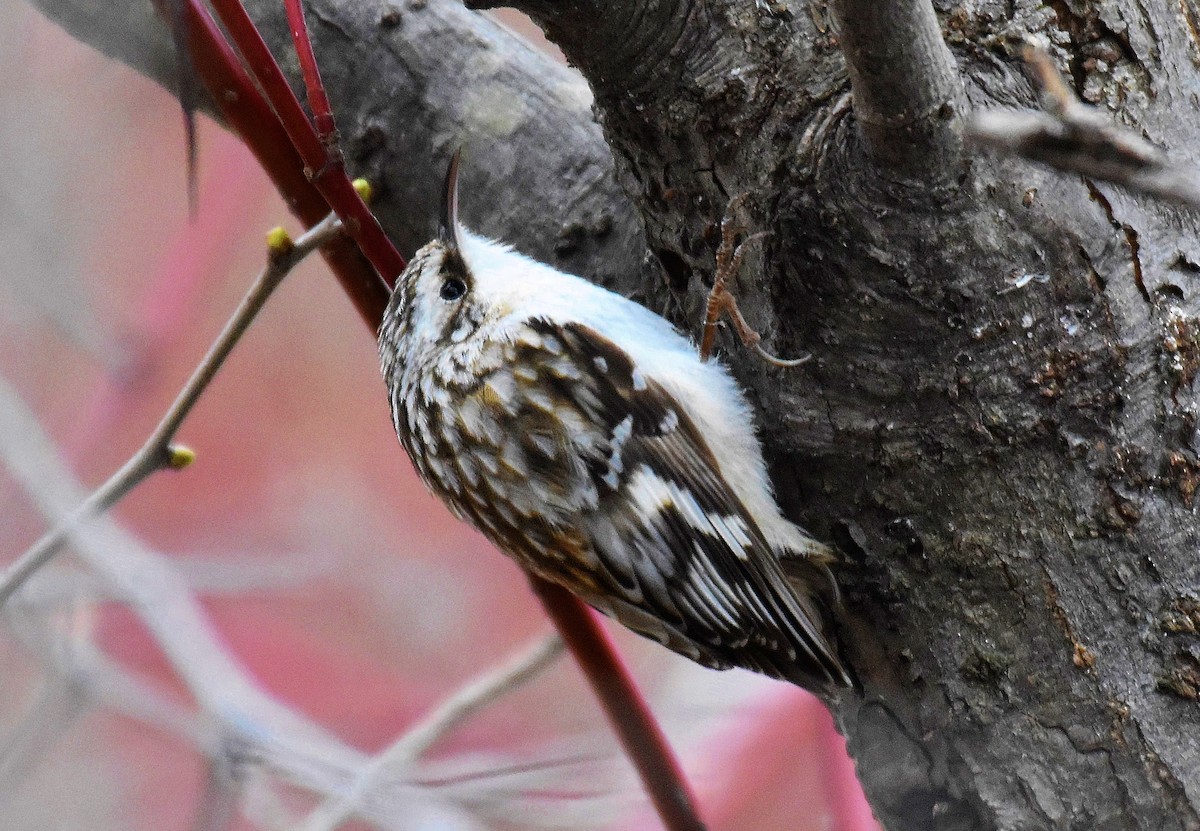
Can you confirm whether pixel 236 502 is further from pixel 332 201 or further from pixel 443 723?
pixel 332 201

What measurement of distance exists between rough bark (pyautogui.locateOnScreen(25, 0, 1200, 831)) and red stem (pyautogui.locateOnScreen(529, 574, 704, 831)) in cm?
27

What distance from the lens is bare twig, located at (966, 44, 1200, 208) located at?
17.6 inches

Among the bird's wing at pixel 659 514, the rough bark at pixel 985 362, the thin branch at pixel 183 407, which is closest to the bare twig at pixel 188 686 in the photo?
the thin branch at pixel 183 407

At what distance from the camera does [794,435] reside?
1184 millimetres

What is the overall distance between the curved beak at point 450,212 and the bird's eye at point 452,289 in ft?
0.15

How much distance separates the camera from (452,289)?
1.49 meters

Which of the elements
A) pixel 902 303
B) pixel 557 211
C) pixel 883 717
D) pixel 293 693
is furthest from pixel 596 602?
pixel 293 693

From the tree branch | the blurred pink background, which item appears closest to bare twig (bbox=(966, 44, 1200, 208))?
the tree branch

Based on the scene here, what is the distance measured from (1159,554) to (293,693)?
2.07 metres

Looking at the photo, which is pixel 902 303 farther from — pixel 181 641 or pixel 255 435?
pixel 255 435

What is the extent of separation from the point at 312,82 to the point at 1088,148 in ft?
1.97

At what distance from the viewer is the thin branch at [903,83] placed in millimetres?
820

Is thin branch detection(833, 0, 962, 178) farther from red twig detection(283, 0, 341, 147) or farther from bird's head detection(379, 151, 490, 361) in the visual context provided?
bird's head detection(379, 151, 490, 361)

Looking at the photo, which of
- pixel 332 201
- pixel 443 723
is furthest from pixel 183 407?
pixel 443 723
